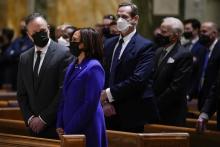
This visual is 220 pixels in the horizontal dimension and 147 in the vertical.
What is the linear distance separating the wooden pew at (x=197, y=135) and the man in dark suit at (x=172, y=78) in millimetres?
446

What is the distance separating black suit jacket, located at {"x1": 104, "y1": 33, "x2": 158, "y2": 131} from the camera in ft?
23.4

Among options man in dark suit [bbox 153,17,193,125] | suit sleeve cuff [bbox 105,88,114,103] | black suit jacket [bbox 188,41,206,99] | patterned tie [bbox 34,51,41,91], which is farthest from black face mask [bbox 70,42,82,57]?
black suit jacket [bbox 188,41,206,99]

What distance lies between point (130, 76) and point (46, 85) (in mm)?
859

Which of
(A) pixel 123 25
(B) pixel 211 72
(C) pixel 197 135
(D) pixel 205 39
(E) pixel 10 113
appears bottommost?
(E) pixel 10 113

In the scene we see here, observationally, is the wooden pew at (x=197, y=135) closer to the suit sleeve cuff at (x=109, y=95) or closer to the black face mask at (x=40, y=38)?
the suit sleeve cuff at (x=109, y=95)

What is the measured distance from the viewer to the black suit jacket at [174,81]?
788cm

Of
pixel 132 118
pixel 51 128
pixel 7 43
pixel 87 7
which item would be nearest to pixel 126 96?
pixel 132 118

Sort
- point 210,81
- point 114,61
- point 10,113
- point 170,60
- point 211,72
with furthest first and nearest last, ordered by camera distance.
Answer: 1. point 10,113
2. point 210,81
3. point 211,72
4. point 170,60
5. point 114,61

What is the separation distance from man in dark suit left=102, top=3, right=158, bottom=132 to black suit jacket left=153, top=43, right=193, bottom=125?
631 mm

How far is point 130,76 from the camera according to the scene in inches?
281

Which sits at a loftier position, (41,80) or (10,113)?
A: (41,80)

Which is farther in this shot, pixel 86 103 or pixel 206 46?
pixel 206 46

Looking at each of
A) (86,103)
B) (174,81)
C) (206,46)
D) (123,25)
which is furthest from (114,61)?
(206,46)

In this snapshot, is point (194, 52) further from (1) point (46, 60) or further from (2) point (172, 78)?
(1) point (46, 60)
